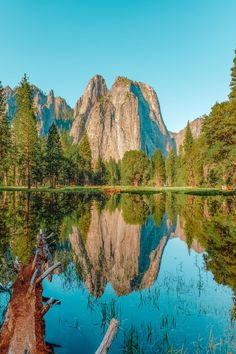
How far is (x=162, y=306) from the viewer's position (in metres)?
8.39

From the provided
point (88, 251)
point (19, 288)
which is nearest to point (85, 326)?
point (19, 288)

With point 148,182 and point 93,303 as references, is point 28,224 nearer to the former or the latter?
point 93,303

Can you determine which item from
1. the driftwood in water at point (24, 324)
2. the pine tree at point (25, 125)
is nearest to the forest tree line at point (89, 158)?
the pine tree at point (25, 125)

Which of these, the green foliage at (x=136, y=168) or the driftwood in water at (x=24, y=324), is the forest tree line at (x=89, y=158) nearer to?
the green foliage at (x=136, y=168)

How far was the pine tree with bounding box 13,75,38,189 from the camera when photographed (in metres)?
57.8

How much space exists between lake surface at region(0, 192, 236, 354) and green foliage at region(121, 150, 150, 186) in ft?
298

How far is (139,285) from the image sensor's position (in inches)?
396

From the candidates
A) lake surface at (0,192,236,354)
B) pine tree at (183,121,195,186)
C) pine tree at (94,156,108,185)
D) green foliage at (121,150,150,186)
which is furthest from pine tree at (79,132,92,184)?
lake surface at (0,192,236,354)

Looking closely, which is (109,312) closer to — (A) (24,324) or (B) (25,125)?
(A) (24,324)

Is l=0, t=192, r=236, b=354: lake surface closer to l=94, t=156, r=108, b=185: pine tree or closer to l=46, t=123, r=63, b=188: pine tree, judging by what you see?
l=46, t=123, r=63, b=188: pine tree

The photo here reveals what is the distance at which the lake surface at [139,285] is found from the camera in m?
6.50

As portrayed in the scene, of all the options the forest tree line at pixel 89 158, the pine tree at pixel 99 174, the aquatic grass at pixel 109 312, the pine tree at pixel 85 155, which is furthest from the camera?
the pine tree at pixel 99 174

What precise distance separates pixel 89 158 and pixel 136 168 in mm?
20356

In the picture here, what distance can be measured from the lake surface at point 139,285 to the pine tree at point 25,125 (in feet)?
134
